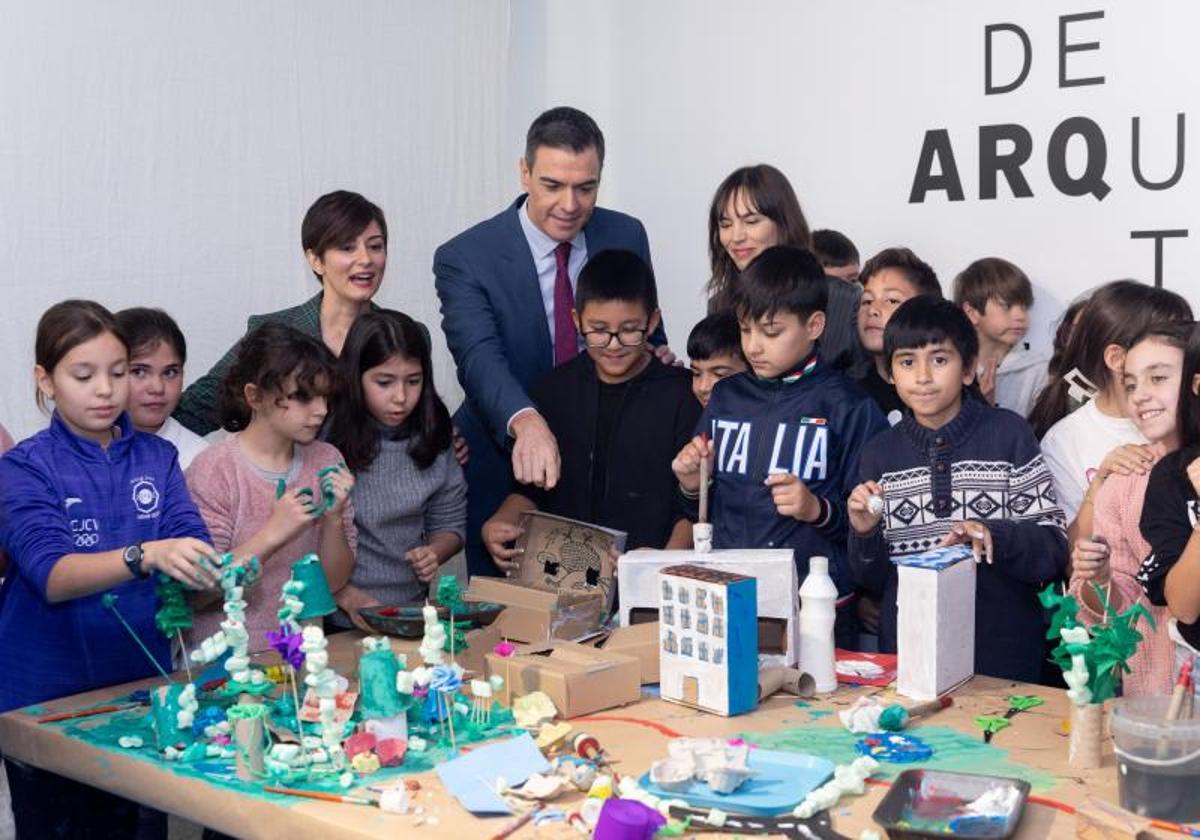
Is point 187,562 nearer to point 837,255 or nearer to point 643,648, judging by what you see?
point 643,648

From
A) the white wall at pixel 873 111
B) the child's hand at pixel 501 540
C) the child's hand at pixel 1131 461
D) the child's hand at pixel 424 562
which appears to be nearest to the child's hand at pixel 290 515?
the child's hand at pixel 424 562

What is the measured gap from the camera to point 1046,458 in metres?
3.18

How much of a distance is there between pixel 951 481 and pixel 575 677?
0.98 meters

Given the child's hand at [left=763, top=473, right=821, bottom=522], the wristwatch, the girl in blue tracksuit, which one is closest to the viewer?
the wristwatch

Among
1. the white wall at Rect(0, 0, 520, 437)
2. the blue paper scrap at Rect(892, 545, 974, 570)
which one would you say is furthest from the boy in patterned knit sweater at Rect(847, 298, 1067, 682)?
the white wall at Rect(0, 0, 520, 437)

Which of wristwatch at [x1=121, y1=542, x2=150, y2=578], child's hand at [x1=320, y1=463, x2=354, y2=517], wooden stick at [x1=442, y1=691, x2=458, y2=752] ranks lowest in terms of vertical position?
wooden stick at [x1=442, y1=691, x2=458, y2=752]

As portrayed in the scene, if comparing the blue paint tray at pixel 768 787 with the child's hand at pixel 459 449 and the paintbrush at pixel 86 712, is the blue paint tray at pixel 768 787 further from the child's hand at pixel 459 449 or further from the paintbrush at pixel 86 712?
the child's hand at pixel 459 449

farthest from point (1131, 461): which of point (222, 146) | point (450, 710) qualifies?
point (222, 146)

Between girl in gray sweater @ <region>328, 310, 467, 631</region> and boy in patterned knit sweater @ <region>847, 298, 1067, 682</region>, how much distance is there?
3.41ft

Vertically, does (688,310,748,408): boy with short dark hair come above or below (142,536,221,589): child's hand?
above

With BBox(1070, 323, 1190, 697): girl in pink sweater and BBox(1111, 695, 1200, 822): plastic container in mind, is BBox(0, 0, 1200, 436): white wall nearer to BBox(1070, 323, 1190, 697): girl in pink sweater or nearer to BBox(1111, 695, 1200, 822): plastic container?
BBox(1070, 323, 1190, 697): girl in pink sweater

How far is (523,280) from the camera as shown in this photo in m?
3.66

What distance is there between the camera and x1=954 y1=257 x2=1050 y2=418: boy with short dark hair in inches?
165

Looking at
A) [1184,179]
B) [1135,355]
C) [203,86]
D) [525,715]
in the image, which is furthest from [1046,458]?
[203,86]
